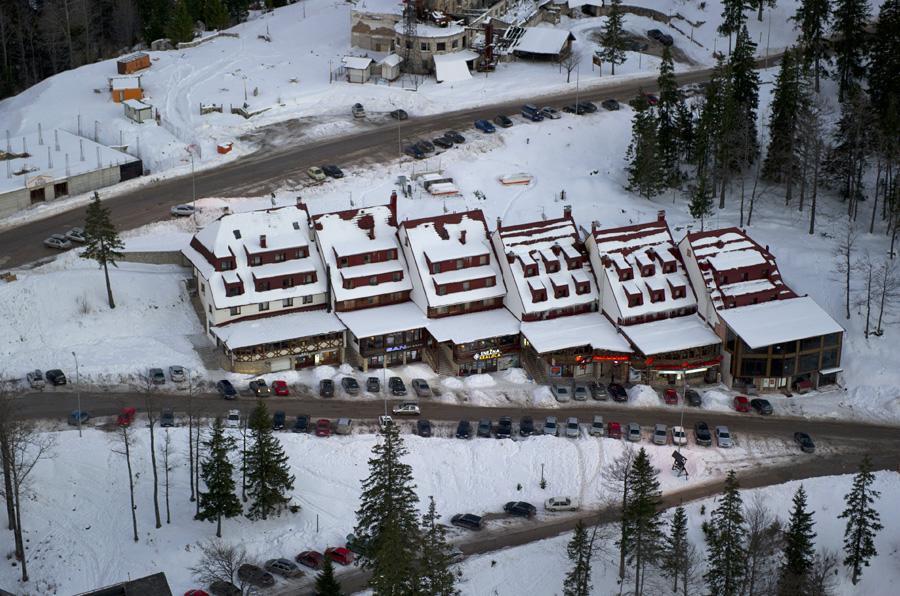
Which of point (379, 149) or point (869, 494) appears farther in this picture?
point (379, 149)

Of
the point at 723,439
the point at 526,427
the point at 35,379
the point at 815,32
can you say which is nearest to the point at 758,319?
the point at 723,439

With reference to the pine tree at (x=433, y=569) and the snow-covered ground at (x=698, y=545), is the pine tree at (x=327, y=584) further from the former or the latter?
the snow-covered ground at (x=698, y=545)

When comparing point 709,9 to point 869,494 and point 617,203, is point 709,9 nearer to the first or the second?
point 617,203

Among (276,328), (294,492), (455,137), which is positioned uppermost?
(455,137)

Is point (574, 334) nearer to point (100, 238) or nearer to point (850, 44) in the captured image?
point (100, 238)

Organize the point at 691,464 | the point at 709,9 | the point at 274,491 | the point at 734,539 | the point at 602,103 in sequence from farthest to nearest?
the point at 709,9 < the point at 602,103 < the point at 691,464 < the point at 274,491 < the point at 734,539

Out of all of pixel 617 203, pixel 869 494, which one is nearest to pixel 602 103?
pixel 617 203

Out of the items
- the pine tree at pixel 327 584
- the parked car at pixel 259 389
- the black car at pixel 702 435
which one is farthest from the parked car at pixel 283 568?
the black car at pixel 702 435
